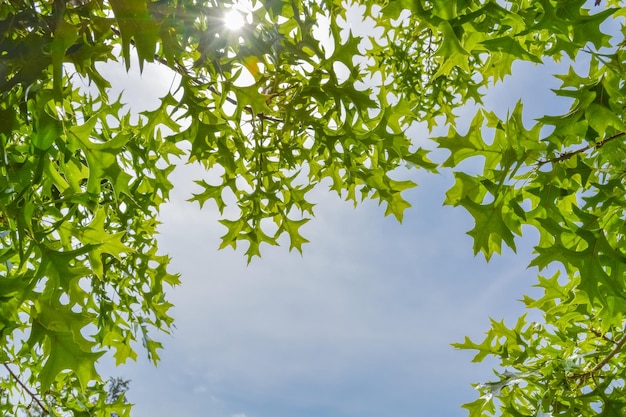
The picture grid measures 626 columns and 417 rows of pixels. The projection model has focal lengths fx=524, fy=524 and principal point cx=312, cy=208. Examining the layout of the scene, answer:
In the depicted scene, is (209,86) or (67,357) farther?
(209,86)

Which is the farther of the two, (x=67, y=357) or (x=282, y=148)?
(x=282, y=148)

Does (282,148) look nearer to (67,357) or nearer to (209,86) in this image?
(209,86)

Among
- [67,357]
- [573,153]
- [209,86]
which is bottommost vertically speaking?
[67,357]

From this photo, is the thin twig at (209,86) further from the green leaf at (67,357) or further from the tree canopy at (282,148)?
the green leaf at (67,357)

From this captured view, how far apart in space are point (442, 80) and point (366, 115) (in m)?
2.25

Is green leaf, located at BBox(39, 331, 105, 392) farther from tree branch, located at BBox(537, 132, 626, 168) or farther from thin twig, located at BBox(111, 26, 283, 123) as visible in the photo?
tree branch, located at BBox(537, 132, 626, 168)

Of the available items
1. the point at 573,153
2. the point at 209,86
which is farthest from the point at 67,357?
the point at 573,153

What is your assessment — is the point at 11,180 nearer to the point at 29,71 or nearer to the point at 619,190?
the point at 29,71

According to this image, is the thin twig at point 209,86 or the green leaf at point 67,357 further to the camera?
the thin twig at point 209,86

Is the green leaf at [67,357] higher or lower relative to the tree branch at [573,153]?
lower

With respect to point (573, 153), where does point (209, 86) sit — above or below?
above

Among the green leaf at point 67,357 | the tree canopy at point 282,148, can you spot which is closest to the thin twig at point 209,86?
the tree canopy at point 282,148

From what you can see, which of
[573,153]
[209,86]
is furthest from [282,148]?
[573,153]

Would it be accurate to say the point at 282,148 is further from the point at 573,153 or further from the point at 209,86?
the point at 573,153
